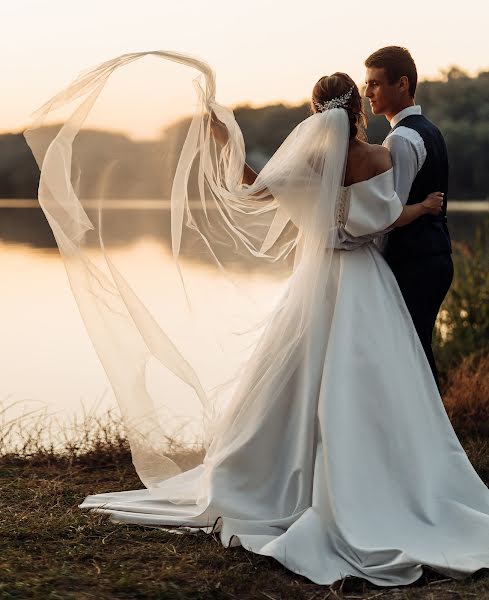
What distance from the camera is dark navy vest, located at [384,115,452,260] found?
3975 millimetres

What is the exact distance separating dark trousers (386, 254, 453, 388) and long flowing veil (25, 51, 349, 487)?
37 centimetres

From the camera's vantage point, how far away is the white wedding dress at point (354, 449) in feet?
11.6

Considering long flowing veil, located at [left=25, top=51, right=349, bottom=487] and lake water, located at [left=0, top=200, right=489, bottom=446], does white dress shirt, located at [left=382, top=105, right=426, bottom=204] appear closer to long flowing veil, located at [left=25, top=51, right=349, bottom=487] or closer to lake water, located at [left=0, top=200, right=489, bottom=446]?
long flowing veil, located at [left=25, top=51, right=349, bottom=487]

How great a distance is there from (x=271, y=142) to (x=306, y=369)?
6.97ft

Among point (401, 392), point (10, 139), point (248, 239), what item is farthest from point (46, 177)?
point (10, 139)

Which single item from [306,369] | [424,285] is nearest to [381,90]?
[424,285]

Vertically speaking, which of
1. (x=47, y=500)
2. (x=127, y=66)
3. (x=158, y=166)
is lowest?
(x=47, y=500)

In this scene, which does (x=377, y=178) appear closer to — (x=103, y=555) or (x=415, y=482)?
(x=415, y=482)

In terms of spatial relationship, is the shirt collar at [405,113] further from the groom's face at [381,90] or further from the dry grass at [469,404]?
the dry grass at [469,404]

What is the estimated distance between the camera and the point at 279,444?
3.77m

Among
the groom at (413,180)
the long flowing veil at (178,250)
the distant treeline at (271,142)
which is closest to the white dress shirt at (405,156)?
the groom at (413,180)

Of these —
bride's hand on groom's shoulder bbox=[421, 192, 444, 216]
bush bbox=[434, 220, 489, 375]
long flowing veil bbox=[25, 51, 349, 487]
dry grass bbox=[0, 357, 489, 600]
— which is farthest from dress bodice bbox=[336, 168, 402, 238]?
bush bbox=[434, 220, 489, 375]

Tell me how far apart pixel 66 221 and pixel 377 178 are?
1.26 m

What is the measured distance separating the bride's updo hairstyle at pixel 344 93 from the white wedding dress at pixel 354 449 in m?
0.23
